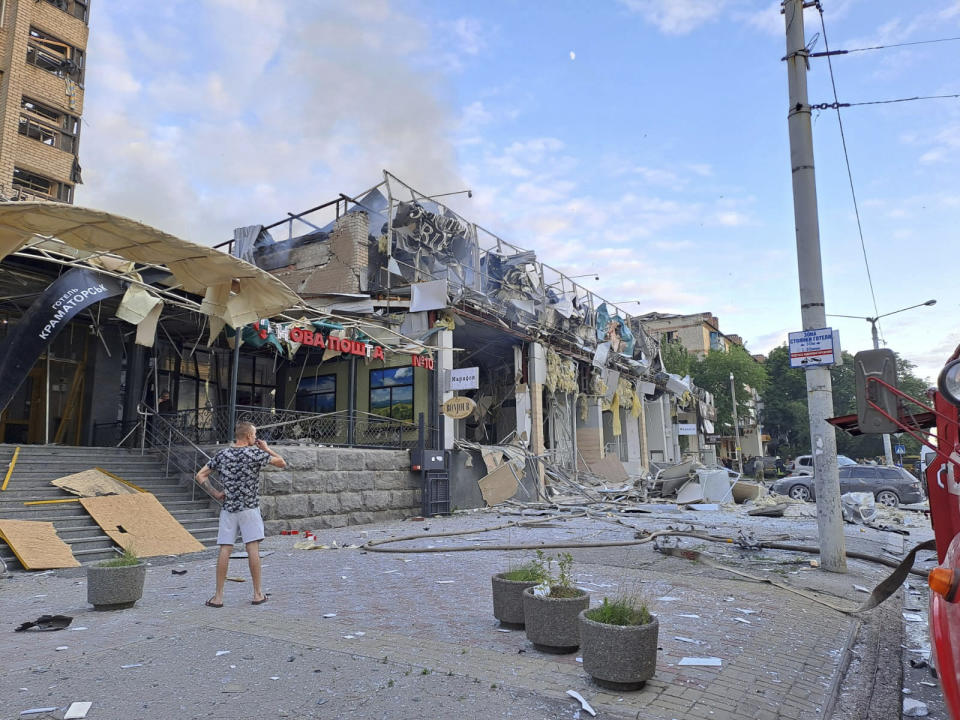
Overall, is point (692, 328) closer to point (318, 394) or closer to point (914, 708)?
point (318, 394)

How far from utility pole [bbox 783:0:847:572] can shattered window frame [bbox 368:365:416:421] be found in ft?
43.7

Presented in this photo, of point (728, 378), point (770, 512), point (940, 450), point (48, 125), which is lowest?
point (770, 512)

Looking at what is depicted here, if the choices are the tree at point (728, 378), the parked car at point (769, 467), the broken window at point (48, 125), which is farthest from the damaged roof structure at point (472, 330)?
the parked car at point (769, 467)

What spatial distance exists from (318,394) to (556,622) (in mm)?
18592

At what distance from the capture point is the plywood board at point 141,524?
10.6 meters

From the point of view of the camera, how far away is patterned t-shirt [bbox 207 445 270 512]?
671 cm

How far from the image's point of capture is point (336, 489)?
1527 cm

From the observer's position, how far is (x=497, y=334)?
23188 millimetres

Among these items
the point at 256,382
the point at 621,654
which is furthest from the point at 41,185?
the point at 621,654

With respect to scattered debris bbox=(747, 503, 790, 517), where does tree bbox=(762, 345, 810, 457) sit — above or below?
above

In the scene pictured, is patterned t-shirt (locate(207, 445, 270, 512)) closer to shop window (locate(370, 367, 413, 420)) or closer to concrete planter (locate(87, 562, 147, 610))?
concrete planter (locate(87, 562, 147, 610))

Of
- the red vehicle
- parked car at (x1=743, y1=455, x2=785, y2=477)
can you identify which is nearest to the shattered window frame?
the red vehicle

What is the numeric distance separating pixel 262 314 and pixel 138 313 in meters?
3.77

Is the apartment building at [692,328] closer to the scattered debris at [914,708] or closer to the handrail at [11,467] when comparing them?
the handrail at [11,467]
